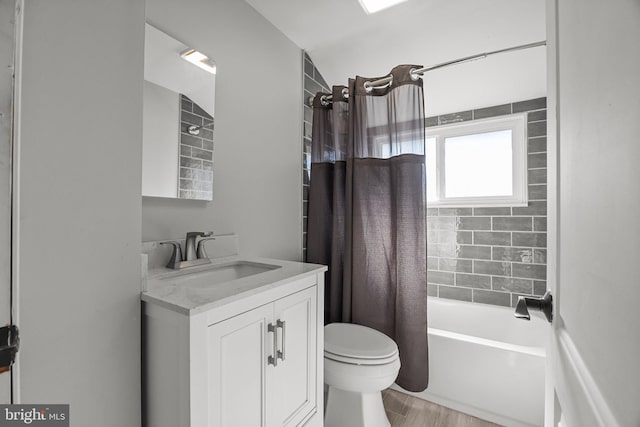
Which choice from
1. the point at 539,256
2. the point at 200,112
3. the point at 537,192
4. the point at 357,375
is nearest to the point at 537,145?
the point at 537,192

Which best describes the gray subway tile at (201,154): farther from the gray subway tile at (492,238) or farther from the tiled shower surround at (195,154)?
the gray subway tile at (492,238)

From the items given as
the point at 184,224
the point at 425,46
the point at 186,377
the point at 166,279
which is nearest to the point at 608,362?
the point at 186,377

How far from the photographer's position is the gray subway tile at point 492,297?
2.28 metres

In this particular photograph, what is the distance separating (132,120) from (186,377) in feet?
2.40

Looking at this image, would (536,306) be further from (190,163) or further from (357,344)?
(190,163)

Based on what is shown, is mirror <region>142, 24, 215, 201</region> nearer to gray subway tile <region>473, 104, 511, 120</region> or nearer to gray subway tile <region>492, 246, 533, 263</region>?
gray subway tile <region>473, 104, 511, 120</region>

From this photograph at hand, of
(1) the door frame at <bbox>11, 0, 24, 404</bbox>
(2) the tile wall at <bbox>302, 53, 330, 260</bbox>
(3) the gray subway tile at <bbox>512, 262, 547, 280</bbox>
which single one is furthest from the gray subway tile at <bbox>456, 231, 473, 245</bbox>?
(1) the door frame at <bbox>11, 0, 24, 404</bbox>

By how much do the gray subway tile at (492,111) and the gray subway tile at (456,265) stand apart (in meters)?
1.27

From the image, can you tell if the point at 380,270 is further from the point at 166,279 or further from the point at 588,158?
the point at 588,158

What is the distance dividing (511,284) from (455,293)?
439 millimetres

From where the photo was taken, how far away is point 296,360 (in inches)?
43.3

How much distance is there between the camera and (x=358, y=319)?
5.88 feet

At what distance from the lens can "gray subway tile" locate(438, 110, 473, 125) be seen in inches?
95.0

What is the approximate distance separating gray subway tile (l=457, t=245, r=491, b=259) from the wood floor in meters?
1.22
